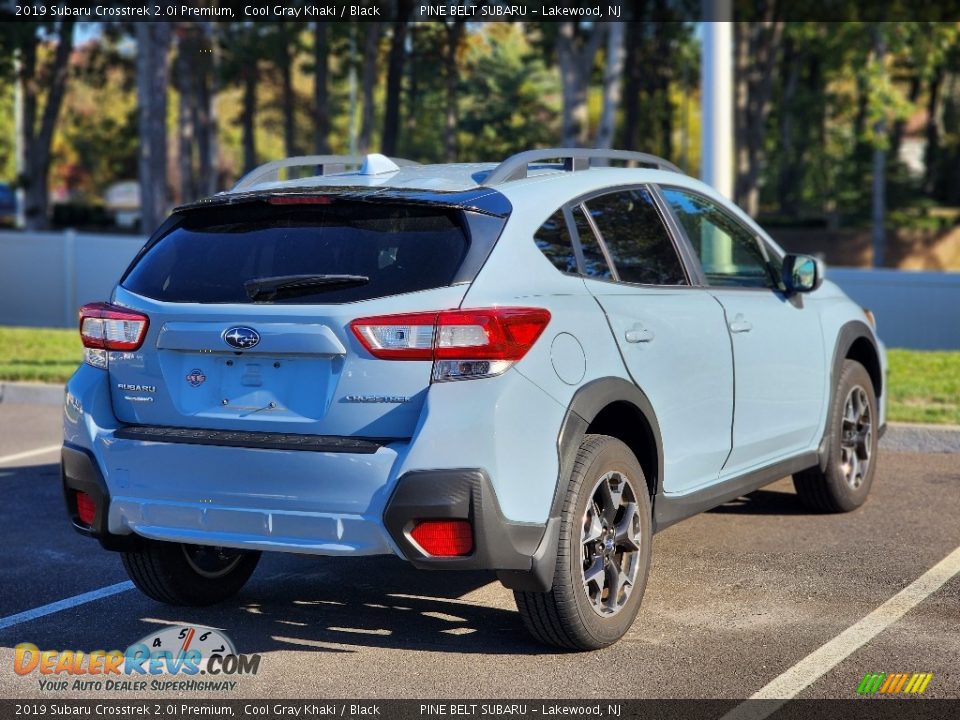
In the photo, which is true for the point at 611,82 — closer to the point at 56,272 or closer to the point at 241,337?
the point at 56,272

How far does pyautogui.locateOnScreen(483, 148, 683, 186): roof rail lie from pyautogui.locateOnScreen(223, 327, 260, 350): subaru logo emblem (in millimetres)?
1033

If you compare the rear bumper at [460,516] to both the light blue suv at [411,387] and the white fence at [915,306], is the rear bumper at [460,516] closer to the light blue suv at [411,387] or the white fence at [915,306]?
the light blue suv at [411,387]

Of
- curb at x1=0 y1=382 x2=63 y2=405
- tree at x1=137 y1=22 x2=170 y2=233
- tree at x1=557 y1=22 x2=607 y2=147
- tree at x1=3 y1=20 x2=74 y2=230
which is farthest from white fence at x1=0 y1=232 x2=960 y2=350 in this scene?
tree at x1=3 y1=20 x2=74 y2=230

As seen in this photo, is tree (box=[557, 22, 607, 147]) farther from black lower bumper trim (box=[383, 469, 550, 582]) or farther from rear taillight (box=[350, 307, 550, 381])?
black lower bumper trim (box=[383, 469, 550, 582])

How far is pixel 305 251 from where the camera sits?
4812 millimetres

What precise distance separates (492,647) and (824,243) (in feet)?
124

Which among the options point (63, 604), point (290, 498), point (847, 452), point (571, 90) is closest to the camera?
point (290, 498)

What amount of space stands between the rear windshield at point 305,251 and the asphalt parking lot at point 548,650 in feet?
4.29

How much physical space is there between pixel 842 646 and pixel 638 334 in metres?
1.34

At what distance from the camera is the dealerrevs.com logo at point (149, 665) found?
184 inches

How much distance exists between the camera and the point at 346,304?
4551 millimetres

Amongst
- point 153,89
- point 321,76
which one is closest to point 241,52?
point 321,76

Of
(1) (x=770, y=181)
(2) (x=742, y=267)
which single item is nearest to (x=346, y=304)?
(2) (x=742, y=267)

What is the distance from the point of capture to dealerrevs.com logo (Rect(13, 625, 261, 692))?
4672 millimetres
